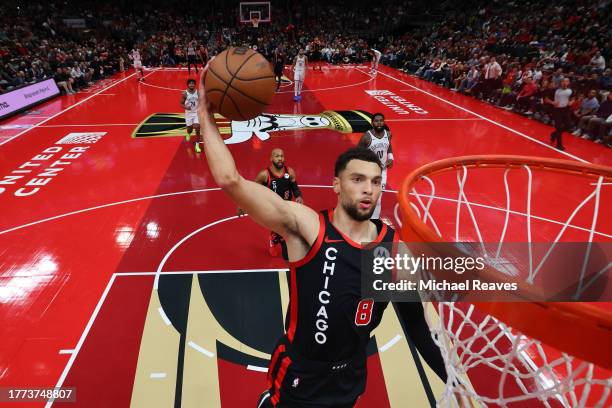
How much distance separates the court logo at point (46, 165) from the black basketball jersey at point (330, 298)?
752cm

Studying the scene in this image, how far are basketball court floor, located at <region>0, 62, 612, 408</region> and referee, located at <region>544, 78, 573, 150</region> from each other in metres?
0.35

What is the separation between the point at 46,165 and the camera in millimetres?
9148

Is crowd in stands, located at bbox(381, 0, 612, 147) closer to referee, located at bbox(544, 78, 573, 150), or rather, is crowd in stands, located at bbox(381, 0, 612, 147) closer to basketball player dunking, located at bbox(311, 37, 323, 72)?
referee, located at bbox(544, 78, 573, 150)

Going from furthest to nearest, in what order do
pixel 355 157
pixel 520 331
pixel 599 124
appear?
pixel 599 124 → pixel 355 157 → pixel 520 331

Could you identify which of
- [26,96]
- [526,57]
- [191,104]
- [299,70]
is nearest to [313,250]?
[191,104]

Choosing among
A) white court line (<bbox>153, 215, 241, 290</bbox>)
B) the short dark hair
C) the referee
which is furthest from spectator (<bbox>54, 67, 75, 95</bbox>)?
the short dark hair

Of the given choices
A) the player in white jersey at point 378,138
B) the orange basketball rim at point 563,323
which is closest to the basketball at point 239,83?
the orange basketball rim at point 563,323

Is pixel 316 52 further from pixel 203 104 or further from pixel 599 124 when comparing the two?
pixel 203 104

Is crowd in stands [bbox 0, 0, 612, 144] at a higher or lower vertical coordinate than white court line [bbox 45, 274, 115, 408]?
higher

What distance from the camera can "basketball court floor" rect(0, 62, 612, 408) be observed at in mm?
3930

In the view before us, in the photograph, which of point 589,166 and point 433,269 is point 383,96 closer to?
point 589,166

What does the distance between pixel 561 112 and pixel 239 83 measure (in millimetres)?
10791

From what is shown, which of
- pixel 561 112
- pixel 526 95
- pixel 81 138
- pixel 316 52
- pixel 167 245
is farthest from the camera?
pixel 316 52

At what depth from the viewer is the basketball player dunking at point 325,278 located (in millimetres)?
2018
